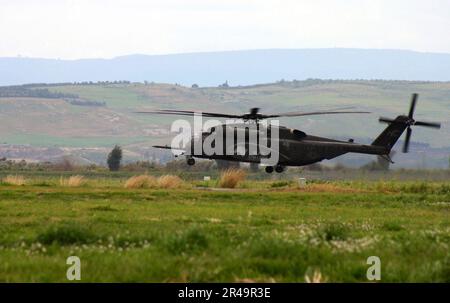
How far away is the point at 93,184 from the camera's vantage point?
141 feet

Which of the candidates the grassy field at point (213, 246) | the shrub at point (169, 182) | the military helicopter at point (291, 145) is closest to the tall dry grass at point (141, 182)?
the shrub at point (169, 182)

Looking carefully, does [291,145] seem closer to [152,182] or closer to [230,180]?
[230,180]

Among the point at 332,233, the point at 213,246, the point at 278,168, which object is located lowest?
the point at 278,168

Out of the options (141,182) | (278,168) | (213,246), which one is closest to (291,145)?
(278,168)

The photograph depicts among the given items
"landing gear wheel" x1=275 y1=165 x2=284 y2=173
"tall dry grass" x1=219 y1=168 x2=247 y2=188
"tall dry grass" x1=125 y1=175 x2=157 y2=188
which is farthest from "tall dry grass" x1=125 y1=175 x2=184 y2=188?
"landing gear wheel" x1=275 y1=165 x2=284 y2=173

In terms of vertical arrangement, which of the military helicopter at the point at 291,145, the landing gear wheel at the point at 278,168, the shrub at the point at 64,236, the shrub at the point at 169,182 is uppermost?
the shrub at the point at 64,236

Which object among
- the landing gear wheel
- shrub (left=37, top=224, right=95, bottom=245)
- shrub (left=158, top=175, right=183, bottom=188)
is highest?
shrub (left=37, top=224, right=95, bottom=245)

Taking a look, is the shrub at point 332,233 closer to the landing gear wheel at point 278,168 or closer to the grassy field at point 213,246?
the grassy field at point 213,246

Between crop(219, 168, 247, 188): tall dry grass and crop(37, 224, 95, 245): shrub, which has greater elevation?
crop(37, 224, 95, 245): shrub

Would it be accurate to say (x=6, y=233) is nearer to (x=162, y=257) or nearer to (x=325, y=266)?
(x=162, y=257)

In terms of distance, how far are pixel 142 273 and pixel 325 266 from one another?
2.42 metres

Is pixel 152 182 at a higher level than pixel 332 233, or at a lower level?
lower

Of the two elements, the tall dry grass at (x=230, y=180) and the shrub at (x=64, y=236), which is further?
the tall dry grass at (x=230, y=180)

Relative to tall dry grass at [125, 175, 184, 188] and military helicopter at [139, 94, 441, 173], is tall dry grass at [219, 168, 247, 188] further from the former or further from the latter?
military helicopter at [139, 94, 441, 173]
